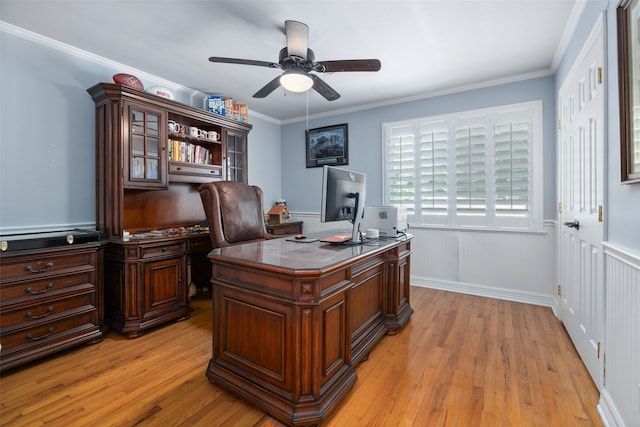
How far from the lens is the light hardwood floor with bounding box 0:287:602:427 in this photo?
1560 mm

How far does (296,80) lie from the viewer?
227cm

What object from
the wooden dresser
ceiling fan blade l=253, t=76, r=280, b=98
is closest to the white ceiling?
ceiling fan blade l=253, t=76, r=280, b=98

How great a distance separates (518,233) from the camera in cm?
340

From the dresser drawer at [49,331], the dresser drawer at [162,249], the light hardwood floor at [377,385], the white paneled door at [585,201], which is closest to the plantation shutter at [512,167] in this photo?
the white paneled door at [585,201]

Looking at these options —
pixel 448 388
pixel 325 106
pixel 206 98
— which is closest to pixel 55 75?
pixel 206 98

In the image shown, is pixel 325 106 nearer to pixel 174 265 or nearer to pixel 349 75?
pixel 349 75

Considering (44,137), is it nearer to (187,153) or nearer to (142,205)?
(142,205)

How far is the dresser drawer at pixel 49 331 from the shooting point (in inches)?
77.7

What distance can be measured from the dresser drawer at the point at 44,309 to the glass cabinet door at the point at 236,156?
1.98m

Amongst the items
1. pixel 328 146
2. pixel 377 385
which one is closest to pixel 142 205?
pixel 328 146

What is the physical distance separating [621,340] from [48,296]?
357cm

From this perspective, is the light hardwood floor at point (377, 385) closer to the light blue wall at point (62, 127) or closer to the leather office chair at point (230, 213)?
the leather office chair at point (230, 213)

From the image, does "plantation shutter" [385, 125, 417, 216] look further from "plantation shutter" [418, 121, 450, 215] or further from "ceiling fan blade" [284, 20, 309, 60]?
"ceiling fan blade" [284, 20, 309, 60]

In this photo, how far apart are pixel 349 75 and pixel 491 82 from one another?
1.76 metres
